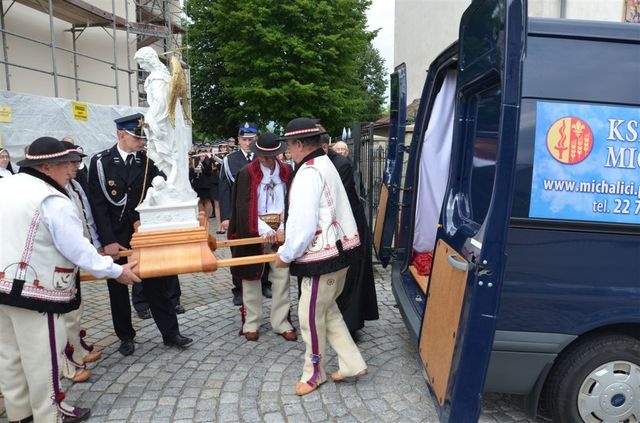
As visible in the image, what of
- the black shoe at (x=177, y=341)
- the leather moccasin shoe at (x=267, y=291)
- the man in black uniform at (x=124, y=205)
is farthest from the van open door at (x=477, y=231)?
the leather moccasin shoe at (x=267, y=291)

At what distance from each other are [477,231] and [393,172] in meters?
2.12

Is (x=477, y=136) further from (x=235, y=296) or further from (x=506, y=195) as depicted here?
(x=235, y=296)

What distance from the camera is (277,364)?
12.2 feet

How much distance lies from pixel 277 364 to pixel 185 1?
22705 millimetres

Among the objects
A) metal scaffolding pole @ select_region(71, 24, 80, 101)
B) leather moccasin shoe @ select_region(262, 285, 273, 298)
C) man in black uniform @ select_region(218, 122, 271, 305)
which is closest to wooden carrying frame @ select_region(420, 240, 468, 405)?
man in black uniform @ select_region(218, 122, 271, 305)

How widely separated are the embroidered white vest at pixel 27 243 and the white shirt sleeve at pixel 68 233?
0.04 meters

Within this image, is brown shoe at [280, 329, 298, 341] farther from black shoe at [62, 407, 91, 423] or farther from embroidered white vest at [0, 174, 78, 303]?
embroidered white vest at [0, 174, 78, 303]

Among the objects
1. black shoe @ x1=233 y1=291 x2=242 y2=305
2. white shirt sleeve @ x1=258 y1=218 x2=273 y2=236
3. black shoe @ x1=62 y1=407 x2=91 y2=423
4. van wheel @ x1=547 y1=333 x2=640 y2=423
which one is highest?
white shirt sleeve @ x1=258 y1=218 x2=273 y2=236

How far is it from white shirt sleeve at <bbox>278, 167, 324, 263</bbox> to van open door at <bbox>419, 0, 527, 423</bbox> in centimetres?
81

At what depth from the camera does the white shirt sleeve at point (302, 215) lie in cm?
295

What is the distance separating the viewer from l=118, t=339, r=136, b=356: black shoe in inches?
154

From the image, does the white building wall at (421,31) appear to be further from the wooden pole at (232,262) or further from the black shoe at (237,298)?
the wooden pole at (232,262)

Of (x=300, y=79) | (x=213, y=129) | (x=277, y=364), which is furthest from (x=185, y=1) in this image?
(x=277, y=364)

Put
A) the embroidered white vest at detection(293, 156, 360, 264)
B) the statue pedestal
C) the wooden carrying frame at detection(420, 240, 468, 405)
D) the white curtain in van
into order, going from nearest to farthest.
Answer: the wooden carrying frame at detection(420, 240, 468, 405), the embroidered white vest at detection(293, 156, 360, 264), the statue pedestal, the white curtain in van
